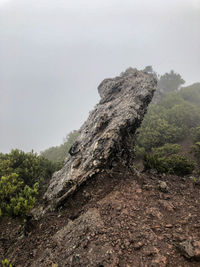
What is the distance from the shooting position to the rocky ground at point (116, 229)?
3797 millimetres

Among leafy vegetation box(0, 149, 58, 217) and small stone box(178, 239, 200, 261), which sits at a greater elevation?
leafy vegetation box(0, 149, 58, 217)

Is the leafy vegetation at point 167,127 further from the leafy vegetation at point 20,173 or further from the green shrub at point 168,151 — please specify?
the leafy vegetation at point 20,173

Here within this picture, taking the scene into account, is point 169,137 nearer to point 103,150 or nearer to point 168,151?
point 168,151

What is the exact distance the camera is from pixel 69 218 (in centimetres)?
589

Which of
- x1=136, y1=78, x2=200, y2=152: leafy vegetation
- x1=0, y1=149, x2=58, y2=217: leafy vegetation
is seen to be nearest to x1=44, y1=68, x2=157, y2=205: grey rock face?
x1=0, y1=149, x2=58, y2=217: leafy vegetation

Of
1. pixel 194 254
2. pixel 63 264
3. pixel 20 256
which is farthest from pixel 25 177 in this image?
pixel 194 254

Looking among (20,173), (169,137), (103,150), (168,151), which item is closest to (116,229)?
(103,150)

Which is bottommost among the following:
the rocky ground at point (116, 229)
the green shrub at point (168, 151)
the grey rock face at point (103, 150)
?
the green shrub at point (168, 151)

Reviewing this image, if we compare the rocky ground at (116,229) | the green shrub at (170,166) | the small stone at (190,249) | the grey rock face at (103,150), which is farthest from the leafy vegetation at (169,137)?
the small stone at (190,249)

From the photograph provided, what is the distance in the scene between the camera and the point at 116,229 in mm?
4637

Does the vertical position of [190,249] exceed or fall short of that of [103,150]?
it falls short

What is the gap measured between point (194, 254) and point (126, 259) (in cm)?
170

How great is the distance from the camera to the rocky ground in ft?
12.5

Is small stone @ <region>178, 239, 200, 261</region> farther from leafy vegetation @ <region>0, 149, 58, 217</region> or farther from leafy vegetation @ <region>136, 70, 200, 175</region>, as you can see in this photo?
leafy vegetation @ <region>0, 149, 58, 217</region>
